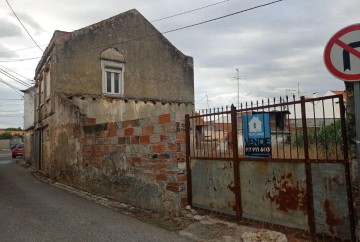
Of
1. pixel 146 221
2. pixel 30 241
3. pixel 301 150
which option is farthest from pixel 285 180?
pixel 30 241

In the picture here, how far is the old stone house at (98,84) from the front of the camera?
13.0 metres

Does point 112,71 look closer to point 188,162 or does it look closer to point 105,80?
point 105,80

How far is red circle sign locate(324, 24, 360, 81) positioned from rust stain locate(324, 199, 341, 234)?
6.69 ft

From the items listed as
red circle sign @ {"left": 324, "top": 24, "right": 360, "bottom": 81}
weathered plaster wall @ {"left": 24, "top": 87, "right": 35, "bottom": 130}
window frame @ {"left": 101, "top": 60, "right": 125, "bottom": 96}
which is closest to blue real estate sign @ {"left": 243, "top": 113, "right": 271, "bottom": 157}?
red circle sign @ {"left": 324, "top": 24, "right": 360, "bottom": 81}

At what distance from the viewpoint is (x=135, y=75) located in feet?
55.2

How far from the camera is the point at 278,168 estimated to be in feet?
19.1

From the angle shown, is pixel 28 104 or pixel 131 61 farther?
pixel 28 104

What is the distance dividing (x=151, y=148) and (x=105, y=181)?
2.72 m

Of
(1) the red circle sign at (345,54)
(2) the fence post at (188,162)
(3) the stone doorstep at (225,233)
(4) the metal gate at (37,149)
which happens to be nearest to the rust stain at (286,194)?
(3) the stone doorstep at (225,233)

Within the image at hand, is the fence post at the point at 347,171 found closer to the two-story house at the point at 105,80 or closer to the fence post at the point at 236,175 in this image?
the fence post at the point at 236,175

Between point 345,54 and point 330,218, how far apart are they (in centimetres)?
246

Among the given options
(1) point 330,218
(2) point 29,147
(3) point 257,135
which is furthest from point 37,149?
(1) point 330,218

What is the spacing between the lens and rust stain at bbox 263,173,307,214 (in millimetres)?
5471

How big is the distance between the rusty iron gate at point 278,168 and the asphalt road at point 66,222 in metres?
1.42
